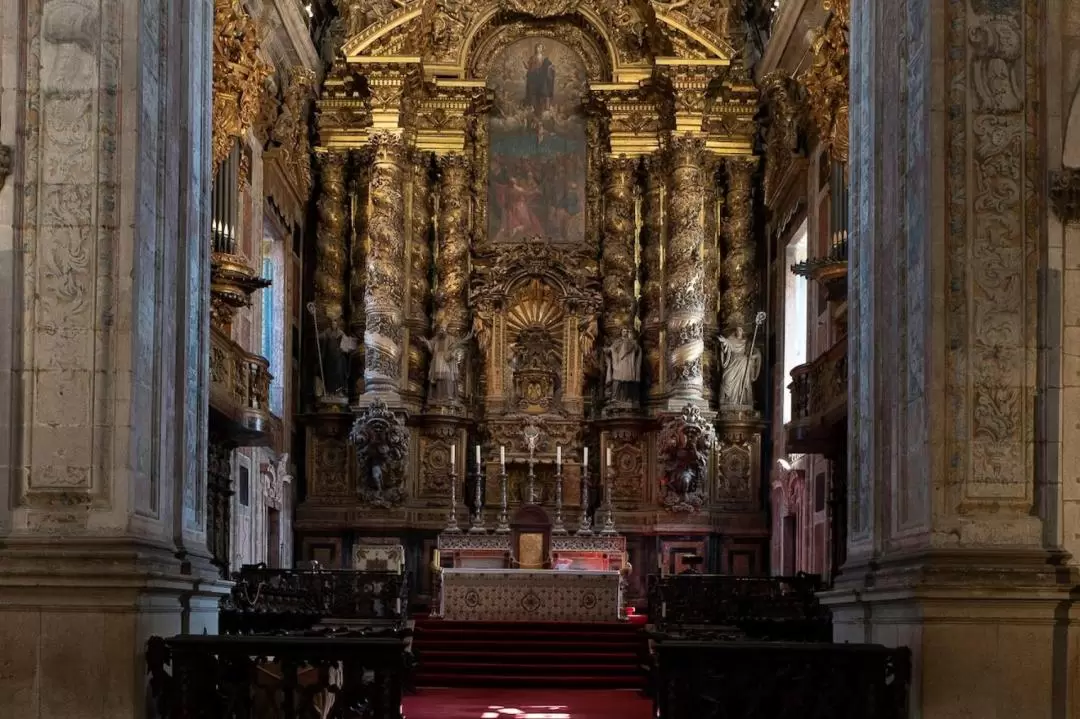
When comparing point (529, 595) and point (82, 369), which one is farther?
point (529, 595)

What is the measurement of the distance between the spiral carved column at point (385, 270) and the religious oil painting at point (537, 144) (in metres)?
1.81

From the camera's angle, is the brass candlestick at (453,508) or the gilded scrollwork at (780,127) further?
the brass candlestick at (453,508)

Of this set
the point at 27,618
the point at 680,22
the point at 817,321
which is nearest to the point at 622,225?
the point at 680,22

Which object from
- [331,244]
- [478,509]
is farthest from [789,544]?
[331,244]

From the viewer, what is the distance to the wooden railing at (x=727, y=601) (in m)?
18.8

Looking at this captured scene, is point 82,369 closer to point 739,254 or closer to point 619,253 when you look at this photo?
point 619,253

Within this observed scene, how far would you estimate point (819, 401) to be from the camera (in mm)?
20547

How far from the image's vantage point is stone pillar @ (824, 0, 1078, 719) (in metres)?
10.9

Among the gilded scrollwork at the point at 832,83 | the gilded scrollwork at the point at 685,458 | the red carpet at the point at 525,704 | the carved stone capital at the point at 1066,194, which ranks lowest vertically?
the red carpet at the point at 525,704

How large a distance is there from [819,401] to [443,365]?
8755mm

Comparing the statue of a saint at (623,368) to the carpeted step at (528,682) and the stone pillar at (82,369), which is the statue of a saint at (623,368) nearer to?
the carpeted step at (528,682)

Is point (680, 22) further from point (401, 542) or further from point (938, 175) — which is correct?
point (938, 175)

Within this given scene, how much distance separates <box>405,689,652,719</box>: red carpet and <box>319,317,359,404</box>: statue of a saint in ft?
30.9

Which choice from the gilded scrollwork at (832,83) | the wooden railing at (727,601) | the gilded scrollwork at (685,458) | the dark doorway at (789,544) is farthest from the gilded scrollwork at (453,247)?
the gilded scrollwork at (832,83)
